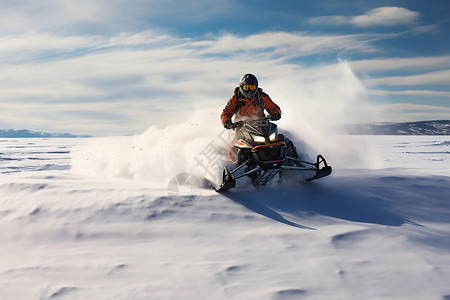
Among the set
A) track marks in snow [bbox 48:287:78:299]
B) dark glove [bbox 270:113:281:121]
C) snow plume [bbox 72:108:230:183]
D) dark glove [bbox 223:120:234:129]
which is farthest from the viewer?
dark glove [bbox 270:113:281:121]

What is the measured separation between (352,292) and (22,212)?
4949 mm

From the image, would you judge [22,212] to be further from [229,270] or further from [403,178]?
[403,178]

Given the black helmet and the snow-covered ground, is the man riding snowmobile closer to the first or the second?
the black helmet

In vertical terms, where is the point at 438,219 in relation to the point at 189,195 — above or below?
below

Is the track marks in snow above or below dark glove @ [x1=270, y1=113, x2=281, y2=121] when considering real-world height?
below

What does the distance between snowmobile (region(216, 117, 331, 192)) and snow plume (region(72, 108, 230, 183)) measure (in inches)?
18.7

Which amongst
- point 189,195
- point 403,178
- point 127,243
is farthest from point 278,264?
point 403,178

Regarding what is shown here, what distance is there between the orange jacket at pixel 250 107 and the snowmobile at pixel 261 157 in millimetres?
763

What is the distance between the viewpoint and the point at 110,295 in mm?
2867

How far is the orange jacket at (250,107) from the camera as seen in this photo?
7.74 m

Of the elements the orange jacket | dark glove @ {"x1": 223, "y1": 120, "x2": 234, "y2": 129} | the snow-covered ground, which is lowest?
the snow-covered ground

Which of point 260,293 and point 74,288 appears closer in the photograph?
point 260,293

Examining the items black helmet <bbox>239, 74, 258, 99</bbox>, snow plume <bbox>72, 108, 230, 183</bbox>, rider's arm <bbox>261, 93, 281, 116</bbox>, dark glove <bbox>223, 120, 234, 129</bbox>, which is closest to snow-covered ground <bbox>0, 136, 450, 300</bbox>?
snow plume <bbox>72, 108, 230, 183</bbox>

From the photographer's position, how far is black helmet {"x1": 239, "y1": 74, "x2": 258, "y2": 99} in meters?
7.52
